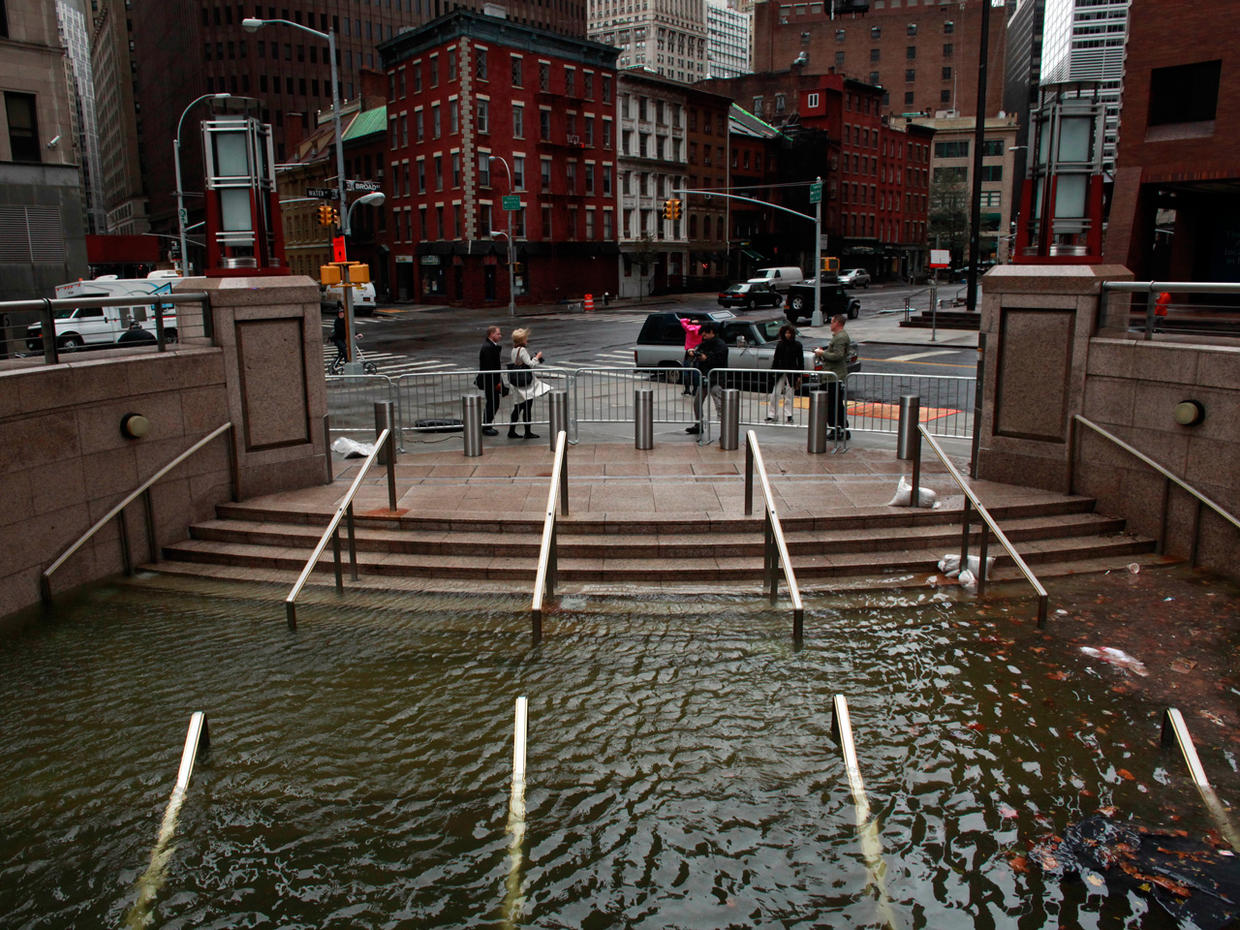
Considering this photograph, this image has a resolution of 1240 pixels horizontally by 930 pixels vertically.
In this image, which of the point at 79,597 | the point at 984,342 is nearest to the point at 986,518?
the point at 984,342

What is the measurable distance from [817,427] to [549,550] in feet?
21.0

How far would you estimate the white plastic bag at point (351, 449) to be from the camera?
47.2ft

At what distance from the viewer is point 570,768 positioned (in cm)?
633

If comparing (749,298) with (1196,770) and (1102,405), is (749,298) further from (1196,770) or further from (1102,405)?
(1196,770)

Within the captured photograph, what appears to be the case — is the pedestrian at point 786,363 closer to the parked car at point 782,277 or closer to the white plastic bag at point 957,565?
the white plastic bag at point 957,565

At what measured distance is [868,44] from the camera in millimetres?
124625

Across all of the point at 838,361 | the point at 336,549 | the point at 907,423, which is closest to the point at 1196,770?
the point at 336,549

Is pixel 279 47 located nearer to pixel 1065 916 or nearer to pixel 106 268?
pixel 106 268

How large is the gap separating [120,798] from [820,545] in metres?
6.85

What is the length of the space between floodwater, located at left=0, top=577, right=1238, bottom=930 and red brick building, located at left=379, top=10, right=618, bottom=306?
5428cm

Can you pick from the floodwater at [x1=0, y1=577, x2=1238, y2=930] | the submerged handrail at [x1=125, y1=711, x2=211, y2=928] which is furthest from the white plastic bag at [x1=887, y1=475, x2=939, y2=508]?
the submerged handrail at [x1=125, y1=711, x2=211, y2=928]

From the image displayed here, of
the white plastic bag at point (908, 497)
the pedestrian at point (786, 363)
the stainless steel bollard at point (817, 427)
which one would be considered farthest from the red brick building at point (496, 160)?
the white plastic bag at point (908, 497)

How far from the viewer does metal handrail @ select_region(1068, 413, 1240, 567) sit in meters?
9.59

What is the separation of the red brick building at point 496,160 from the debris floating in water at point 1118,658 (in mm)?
55262
